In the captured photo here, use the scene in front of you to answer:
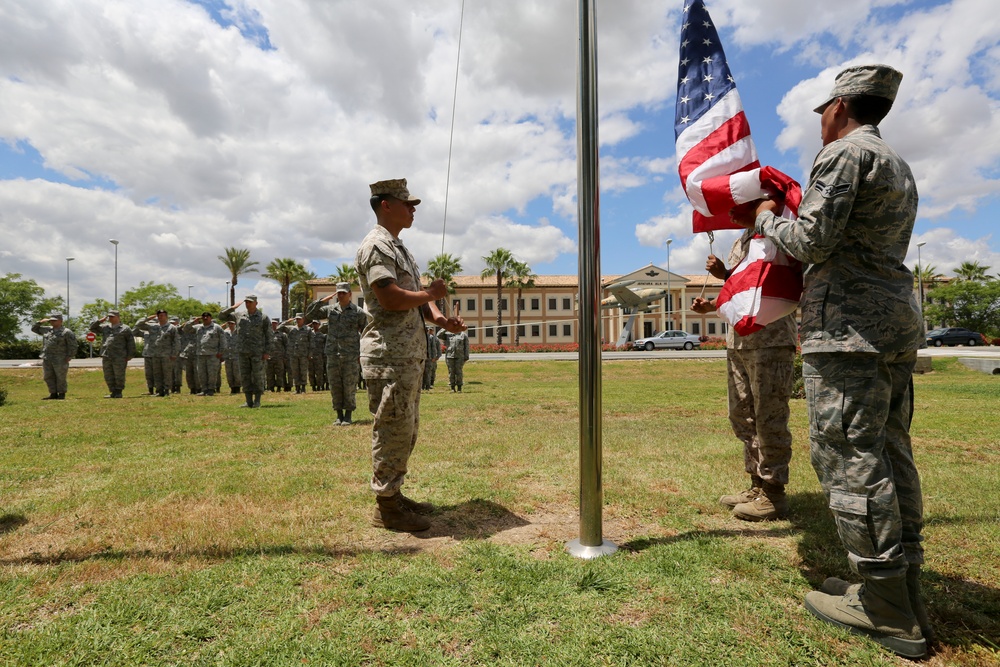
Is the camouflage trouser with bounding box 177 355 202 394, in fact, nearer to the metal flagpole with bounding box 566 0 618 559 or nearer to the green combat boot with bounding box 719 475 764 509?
the metal flagpole with bounding box 566 0 618 559

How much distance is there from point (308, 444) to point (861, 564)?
591 cm

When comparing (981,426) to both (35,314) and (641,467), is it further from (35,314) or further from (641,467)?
(35,314)

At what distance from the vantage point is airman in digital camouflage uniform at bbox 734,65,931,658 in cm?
214

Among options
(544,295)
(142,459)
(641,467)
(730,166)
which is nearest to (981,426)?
(641,467)

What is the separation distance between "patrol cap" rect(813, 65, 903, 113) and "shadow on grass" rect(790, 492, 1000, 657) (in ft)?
7.52

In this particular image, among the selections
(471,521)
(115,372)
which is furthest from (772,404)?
(115,372)

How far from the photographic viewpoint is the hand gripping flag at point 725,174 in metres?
2.63

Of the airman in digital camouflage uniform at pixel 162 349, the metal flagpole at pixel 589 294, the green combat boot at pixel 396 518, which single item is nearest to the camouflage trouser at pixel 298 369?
the airman in digital camouflage uniform at pixel 162 349

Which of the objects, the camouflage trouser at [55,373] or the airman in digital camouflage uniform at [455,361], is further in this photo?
the airman in digital camouflage uniform at [455,361]

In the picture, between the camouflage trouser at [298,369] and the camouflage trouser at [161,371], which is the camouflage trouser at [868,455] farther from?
the camouflage trouser at [161,371]

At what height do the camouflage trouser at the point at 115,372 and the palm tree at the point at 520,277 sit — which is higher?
the palm tree at the point at 520,277

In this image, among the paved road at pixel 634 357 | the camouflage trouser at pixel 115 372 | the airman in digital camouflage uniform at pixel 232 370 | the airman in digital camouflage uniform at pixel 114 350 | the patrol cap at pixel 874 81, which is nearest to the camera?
the patrol cap at pixel 874 81

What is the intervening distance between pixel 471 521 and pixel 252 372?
29.7 feet

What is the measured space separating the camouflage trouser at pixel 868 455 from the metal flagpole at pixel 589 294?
1.11 meters
